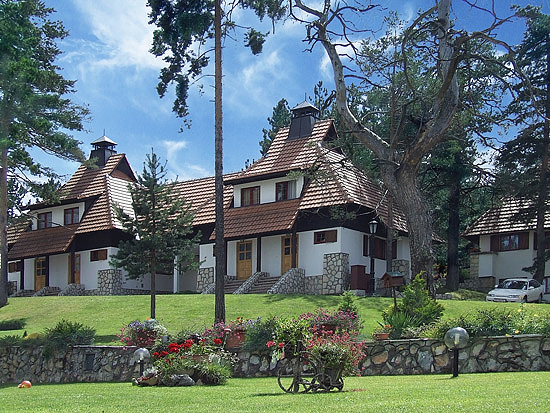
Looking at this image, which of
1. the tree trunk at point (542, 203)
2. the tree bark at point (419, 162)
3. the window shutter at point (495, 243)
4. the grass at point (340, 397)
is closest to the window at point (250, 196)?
the window shutter at point (495, 243)

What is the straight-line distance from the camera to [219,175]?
25344 mm

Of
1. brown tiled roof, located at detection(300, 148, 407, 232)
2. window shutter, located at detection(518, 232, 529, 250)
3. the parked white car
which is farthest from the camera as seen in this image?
window shutter, located at detection(518, 232, 529, 250)

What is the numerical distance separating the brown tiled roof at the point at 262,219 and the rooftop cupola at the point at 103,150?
1146 cm

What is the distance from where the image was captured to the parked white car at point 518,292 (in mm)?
32625

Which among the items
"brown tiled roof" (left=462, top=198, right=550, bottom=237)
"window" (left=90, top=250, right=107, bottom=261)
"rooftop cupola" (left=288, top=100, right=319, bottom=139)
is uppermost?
"rooftop cupola" (left=288, top=100, right=319, bottom=139)

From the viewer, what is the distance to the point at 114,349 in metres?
21.3

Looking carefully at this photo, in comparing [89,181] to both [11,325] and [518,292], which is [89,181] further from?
[518,292]

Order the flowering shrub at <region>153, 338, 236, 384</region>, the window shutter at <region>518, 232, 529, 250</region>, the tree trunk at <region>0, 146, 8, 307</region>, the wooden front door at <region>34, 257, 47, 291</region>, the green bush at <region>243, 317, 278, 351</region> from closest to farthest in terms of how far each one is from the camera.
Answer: the flowering shrub at <region>153, 338, 236, 384</region>
the green bush at <region>243, 317, 278, 351</region>
the tree trunk at <region>0, 146, 8, 307</region>
the window shutter at <region>518, 232, 529, 250</region>
the wooden front door at <region>34, 257, 47, 291</region>

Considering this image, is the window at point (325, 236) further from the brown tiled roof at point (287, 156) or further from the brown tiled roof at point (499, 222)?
the brown tiled roof at point (499, 222)

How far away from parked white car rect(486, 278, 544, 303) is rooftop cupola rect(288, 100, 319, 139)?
42.5 feet

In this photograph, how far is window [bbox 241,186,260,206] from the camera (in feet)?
132

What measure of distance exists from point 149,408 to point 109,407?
829 millimetres

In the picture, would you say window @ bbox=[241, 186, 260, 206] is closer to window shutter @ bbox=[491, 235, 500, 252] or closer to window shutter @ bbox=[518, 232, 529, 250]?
window shutter @ bbox=[491, 235, 500, 252]

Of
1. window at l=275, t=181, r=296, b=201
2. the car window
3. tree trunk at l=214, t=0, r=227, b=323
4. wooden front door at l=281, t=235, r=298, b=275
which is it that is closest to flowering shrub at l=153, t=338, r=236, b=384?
tree trunk at l=214, t=0, r=227, b=323
